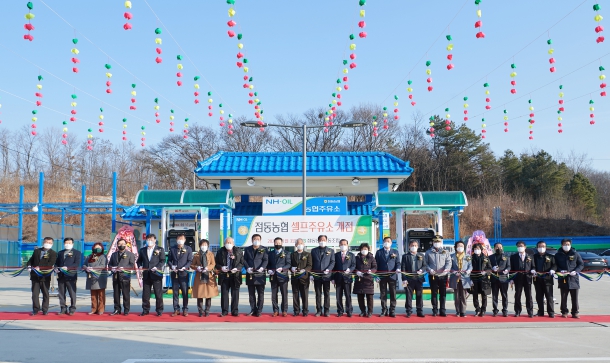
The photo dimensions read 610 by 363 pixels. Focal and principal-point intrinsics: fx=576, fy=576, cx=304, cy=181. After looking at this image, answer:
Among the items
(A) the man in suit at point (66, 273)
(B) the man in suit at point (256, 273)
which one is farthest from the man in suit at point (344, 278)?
(A) the man in suit at point (66, 273)

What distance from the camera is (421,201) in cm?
1592

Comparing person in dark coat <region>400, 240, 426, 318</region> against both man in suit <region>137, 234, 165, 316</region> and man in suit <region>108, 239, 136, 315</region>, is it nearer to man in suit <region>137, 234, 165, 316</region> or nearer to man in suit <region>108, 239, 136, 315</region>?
man in suit <region>137, 234, 165, 316</region>

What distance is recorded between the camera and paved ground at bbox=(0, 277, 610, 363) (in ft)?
26.8

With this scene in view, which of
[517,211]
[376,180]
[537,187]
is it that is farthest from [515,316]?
[537,187]

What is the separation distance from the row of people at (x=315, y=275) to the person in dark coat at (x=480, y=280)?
23 mm

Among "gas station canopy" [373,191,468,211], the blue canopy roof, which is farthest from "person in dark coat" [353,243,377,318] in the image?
the blue canopy roof

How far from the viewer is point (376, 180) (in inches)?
872

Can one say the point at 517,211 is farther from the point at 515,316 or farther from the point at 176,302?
the point at 176,302

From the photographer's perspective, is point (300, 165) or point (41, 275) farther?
point (300, 165)

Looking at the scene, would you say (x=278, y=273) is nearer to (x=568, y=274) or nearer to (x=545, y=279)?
(x=545, y=279)

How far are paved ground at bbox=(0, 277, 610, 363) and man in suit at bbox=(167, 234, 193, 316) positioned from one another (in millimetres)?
1319

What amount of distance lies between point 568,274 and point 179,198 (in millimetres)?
10191

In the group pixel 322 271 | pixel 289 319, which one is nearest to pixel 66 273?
pixel 289 319

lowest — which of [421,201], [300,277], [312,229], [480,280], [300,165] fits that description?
[480,280]
